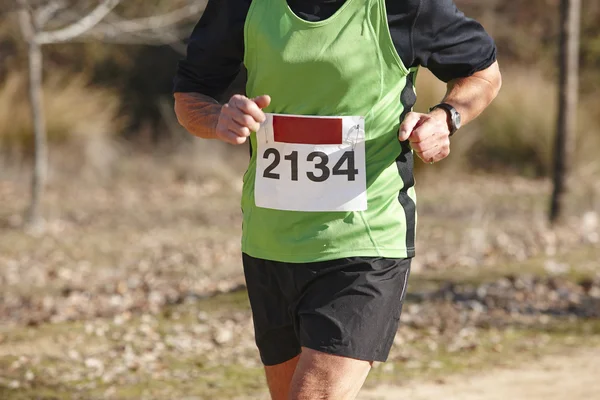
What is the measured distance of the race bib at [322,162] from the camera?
2525mm

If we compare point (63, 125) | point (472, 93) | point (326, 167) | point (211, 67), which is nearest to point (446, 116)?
point (472, 93)

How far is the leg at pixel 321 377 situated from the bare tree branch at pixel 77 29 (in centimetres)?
753

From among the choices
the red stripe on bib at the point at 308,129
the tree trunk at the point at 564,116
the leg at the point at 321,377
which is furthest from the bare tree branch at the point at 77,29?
the leg at the point at 321,377

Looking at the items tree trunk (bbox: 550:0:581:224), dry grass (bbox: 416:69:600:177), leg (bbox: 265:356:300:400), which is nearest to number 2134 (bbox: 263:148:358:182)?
leg (bbox: 265:356:300:400)

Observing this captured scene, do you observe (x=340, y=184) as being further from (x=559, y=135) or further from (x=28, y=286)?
(x=559, y=135)

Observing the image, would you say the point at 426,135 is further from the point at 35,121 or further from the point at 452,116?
the point at 35,121

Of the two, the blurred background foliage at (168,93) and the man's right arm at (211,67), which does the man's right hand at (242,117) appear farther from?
the blurred background foliage at (168,93)

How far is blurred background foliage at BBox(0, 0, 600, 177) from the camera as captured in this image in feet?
40.5

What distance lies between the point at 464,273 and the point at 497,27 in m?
9.82

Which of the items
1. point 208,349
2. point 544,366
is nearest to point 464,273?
point 544,366

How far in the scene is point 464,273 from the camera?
289 inches

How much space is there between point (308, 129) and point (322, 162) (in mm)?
93

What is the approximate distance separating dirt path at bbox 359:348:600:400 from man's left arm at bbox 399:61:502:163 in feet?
8.11

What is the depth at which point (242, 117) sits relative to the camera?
2.35m
